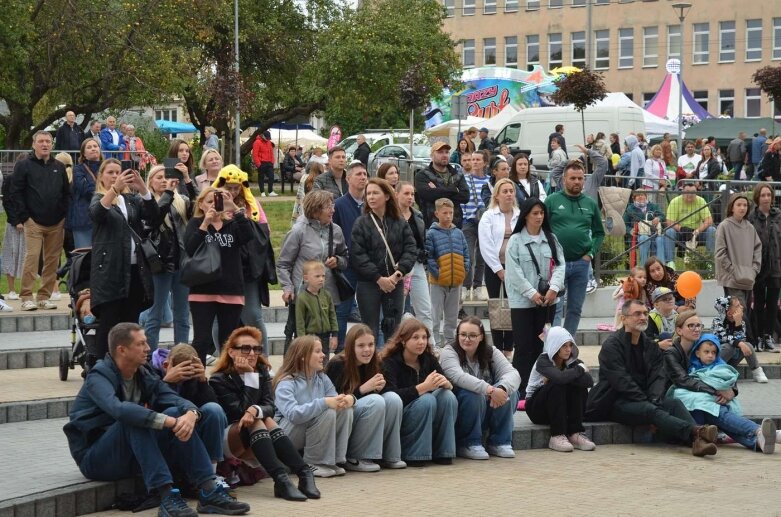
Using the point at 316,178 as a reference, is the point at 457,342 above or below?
below

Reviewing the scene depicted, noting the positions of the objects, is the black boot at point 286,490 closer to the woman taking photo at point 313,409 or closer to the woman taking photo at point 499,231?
the woman taking photo at point 313,409

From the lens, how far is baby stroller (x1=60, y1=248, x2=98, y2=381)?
481 inches

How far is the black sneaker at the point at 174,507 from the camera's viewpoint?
8.81 m

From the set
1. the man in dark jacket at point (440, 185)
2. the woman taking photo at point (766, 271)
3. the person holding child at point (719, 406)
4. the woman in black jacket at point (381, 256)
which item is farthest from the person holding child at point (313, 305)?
the woman taking photo at point (766, 271)

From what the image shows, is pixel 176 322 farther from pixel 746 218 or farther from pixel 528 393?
pixel 746 218

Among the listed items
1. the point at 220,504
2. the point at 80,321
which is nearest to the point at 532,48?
the point at 80,321

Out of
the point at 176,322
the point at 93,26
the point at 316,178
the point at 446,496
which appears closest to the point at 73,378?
the point at 176,322

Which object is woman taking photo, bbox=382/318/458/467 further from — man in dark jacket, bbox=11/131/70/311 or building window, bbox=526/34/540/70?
building window, bbox=526/34/540/70

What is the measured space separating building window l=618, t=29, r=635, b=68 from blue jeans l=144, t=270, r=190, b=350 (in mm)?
70095

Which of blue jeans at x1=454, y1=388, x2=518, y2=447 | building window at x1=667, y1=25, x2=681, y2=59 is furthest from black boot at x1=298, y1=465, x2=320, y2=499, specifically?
building window at x1=667, y1=25, x2=681, y2=59

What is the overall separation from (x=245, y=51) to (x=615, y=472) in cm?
4061

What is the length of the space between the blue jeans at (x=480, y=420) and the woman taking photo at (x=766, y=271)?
6.29 m

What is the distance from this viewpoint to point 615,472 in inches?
436

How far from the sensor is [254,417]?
984 centimetres
